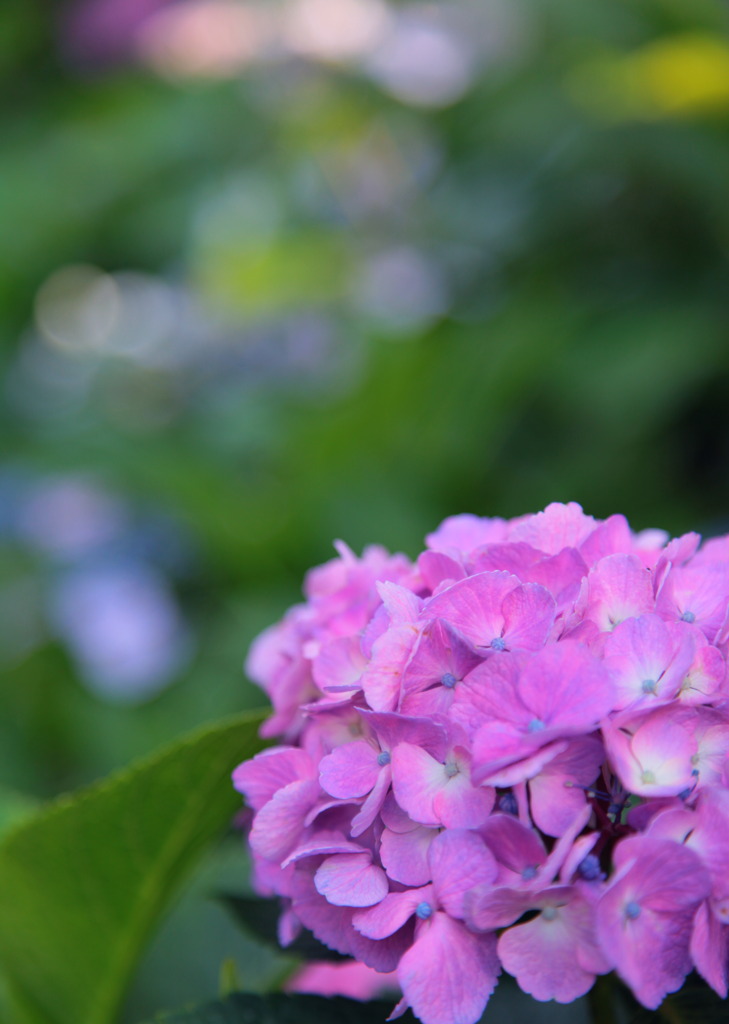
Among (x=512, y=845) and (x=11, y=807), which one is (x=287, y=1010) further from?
(x=11, y=807)

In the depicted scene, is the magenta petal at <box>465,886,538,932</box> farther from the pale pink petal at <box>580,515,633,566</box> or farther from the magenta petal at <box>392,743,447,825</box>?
Result: the pale pink petal at <box>580,515,633,566</box>

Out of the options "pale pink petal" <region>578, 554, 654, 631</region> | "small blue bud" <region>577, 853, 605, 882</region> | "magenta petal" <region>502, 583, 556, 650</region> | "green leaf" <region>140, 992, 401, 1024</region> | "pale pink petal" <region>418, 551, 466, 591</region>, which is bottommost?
"green leaf" <region>140, 992, 401, 1024</region>

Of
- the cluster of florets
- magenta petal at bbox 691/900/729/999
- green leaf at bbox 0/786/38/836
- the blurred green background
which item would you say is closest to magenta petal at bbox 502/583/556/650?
the cluster of florets

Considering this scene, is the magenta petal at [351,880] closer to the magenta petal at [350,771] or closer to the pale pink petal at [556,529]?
the magenta petal at [350,771]

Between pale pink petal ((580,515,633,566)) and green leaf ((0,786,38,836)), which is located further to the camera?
green leaf ((0,786,38,836))

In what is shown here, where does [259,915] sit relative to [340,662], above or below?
below

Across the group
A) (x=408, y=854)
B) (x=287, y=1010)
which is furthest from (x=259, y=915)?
(x=408, y=854)

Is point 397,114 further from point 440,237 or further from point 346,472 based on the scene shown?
point 346,472

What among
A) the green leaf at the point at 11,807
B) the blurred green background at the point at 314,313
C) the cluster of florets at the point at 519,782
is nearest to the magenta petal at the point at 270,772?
the cluster of florets at the point at 519,782
